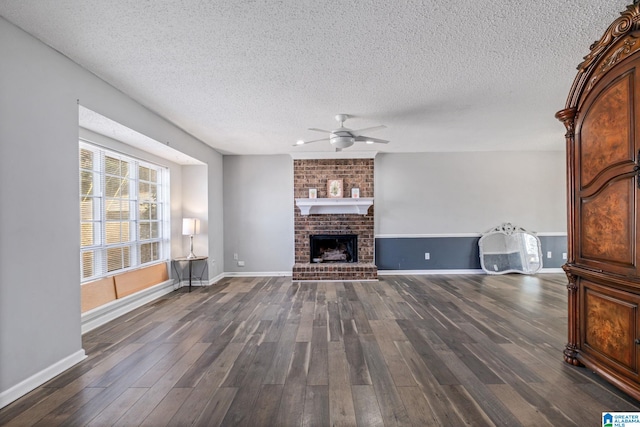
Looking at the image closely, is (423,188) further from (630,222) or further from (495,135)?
(630,222)

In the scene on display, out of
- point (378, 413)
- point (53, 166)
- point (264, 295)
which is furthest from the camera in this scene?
point (264, 295)

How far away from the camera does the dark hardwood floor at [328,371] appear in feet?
5.99

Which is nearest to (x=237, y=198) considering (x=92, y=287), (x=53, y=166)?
(x=92, y=287)

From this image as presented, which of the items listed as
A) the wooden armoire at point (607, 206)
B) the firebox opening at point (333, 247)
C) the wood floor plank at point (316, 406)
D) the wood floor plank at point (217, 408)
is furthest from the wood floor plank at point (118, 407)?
the firebox opening at point (333, 247)

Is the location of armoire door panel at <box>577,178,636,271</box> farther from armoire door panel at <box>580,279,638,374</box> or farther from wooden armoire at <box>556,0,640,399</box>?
armoire door panel at <box>580,279,638,374</box>

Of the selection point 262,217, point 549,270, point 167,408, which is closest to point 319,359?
point 167,408

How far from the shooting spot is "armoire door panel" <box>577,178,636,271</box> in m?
1.90

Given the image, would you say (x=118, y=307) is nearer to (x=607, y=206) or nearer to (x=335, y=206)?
(x=335, y=206)

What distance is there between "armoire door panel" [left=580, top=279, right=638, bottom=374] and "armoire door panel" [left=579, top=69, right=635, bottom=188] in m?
0.84

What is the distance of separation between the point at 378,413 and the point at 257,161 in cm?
537

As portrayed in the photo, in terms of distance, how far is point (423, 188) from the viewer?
6.33 metres

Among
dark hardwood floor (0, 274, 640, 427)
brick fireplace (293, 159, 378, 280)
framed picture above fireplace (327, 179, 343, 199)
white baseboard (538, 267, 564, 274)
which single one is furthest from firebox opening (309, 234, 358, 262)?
white baseboard (538, 267, 564, 274)

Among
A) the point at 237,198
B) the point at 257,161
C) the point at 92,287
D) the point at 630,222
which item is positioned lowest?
the point at 92,287

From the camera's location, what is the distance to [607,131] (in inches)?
81.0
